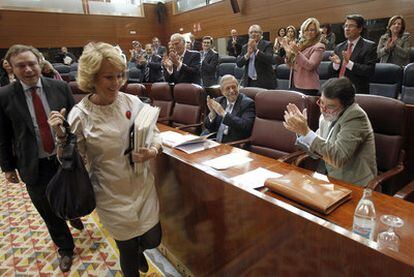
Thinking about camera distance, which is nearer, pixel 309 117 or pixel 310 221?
pixel 310 221

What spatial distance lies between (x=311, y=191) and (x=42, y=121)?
1.53 metres

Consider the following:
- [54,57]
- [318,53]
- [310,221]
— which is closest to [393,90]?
[318,53]

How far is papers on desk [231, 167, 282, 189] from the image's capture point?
1270 mm

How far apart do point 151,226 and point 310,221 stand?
0.85 metres

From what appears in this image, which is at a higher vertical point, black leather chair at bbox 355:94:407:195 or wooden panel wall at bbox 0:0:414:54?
wooden panel wall at bbox 0:0:414:54

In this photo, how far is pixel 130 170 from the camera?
4.43 ft

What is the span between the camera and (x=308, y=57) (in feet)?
8.60

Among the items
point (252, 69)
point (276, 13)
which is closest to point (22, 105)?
point (252, 69)

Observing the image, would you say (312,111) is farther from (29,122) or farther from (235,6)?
(235,6)

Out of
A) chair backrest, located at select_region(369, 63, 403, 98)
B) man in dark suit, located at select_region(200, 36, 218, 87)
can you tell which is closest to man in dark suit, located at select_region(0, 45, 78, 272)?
man in dark suit, located at select_region(200, 36, 218, 87)

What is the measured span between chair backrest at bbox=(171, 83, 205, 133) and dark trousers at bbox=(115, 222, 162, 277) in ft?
4.87

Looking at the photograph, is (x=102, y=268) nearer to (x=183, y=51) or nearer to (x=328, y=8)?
(x=183, y=51)

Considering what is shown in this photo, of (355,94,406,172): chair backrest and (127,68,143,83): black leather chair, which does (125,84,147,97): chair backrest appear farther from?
(355,94,406,172): chair backrest

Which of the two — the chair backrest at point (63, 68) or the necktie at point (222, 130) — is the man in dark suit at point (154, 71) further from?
the chair backrest at point (63, 68)
